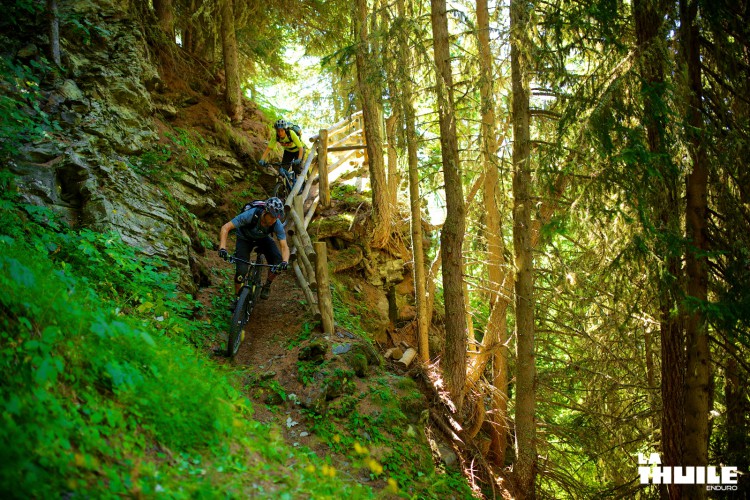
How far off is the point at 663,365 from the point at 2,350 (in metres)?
7.30

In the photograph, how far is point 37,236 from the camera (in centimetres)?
569

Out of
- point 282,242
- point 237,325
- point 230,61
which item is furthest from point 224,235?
point 230,61

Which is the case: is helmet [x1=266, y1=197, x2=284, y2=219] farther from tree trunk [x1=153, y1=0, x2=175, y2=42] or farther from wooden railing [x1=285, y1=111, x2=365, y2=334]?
tree trunk [x1=153, y1=0, x2=175, y2=42]

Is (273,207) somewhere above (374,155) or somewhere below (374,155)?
below

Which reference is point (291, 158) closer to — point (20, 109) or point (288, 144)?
point (288, 144)

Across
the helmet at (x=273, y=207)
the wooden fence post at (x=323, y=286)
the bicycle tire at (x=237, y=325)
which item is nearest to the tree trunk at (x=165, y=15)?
the helmet at (x=273, y=207)

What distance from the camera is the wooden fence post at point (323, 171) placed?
452 inches

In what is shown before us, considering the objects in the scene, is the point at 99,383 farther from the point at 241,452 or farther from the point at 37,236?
the point at 37,236

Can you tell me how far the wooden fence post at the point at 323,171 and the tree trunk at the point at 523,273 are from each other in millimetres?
5195

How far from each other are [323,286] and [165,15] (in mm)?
9612

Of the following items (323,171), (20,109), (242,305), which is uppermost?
(323,171)

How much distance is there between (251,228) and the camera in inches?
294

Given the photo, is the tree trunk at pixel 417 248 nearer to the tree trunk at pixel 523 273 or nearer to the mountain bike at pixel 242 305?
the tree trunk at pixel 523 273

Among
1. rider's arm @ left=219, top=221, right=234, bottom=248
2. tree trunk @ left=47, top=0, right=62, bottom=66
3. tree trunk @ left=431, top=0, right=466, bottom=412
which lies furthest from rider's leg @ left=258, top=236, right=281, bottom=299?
tree trunk @ left=47, top=0, right=62, bottom=66
